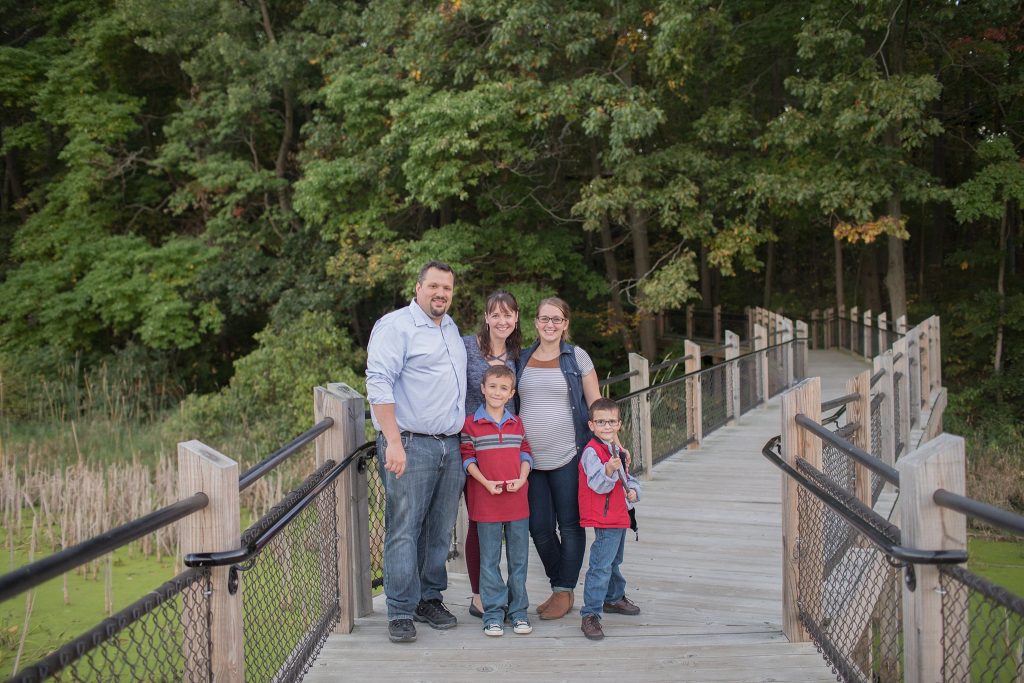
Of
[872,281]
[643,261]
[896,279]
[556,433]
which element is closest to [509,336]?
[556,433]

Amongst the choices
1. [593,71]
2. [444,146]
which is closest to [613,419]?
[444,146]

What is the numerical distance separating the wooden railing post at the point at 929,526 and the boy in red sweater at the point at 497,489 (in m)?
1.82

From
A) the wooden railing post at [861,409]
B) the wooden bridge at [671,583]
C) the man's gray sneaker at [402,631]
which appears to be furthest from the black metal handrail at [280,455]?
the wooden railing post at [861,409]

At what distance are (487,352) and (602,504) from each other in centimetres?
90

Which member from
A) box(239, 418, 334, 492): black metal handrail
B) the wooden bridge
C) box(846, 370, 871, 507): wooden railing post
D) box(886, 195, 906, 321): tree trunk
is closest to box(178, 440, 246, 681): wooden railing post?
the wooden bridge

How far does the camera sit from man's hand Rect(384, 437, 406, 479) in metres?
3.97

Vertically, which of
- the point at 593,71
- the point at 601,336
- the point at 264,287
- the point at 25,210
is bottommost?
the point at 601,336

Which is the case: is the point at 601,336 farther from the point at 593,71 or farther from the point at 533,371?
the point at 533,371

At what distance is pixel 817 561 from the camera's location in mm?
4094

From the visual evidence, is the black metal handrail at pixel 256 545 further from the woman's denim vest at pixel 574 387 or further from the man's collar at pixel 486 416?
the woman's denim vest at pixel 574 387

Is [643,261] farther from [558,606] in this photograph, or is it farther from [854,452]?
[854,452]

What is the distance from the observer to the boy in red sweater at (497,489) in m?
4.25

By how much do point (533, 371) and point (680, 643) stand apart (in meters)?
1.41

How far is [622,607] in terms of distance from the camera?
466 centimetres
